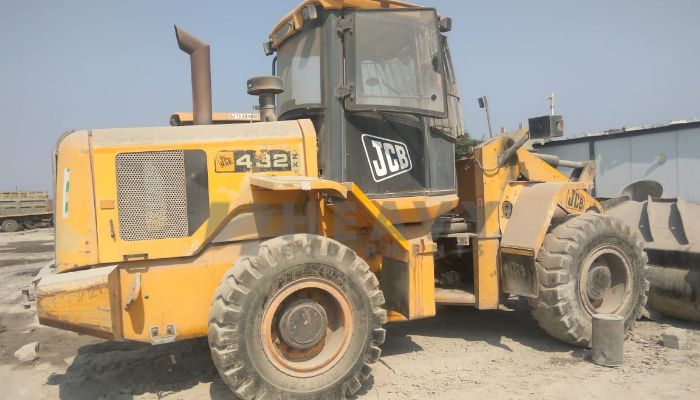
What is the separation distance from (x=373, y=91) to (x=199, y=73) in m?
1.50

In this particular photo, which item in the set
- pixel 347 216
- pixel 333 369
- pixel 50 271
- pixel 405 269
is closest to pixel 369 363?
pixel 333 369

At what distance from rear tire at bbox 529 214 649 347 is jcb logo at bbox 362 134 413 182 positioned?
1654mm

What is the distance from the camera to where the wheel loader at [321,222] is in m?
3.62

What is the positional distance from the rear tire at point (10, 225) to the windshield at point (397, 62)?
29620 mm

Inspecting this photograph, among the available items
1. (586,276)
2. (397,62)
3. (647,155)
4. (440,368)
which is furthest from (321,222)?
(647,155)

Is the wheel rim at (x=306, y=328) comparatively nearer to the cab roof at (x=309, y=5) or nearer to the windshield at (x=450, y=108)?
the windshield at (x=450, y=108)

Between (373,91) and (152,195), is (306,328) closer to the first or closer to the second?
(152,195)

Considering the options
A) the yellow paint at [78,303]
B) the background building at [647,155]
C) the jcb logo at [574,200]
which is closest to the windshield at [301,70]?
the yellow paint at [78,303]

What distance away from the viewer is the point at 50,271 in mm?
3902

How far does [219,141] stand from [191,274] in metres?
1.04

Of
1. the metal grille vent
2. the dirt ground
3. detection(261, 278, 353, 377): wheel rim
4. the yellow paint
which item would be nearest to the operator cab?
detection(261, 278, 353, 377): wheel rim

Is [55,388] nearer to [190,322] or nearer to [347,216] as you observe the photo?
[190,322]

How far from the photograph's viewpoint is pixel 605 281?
5148mm

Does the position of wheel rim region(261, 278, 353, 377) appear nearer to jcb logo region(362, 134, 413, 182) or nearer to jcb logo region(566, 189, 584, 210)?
jcb logo region(362, 134, 413, 182)
